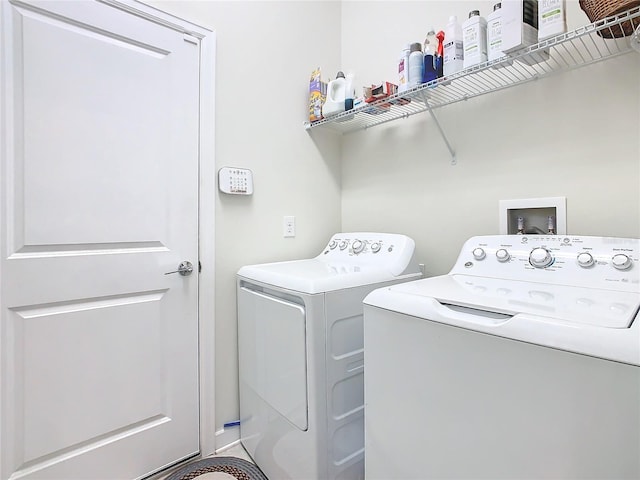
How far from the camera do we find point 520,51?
3.69ft

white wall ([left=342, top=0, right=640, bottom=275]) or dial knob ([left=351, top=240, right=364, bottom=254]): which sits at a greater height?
white wall ([left=342, top=0, right=640, bottom=275])

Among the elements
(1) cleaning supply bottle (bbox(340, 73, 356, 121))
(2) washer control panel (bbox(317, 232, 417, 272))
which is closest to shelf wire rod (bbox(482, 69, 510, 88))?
(1) cleaning supply bottle (bbox(340, 73, 356, 121))

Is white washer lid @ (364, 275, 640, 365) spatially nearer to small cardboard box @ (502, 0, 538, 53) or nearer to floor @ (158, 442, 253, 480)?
small cardboard box @ (502, 0, 538, 53)

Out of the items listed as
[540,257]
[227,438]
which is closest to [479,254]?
[540,257]

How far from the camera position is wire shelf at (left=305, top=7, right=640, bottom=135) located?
1.05m

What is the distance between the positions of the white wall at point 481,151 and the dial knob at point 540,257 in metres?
0.30

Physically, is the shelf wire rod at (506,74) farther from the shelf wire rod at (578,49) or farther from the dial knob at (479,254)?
the dial knob at (479,254)

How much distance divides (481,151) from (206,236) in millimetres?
1387

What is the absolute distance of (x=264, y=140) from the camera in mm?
1830

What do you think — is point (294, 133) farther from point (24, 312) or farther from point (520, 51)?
point (24, 312)

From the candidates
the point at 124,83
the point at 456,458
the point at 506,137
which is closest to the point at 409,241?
the point at 506,137

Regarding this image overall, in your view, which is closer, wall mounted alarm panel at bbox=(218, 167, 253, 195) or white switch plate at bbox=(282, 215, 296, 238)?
wall mounted alarm panel at bbox=(218, 167, 253, 195)

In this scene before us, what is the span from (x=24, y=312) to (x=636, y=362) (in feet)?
5.80

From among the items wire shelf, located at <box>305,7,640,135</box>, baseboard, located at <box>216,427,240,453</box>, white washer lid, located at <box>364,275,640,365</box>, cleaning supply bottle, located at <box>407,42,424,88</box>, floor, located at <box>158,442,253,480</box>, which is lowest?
floor, located at <box>158,442,253,480</box>
